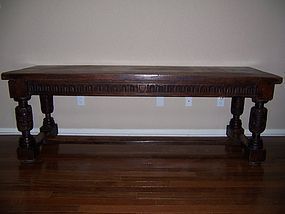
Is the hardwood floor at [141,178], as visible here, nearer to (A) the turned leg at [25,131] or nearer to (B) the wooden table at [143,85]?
(A) the turned leg at [25,131]

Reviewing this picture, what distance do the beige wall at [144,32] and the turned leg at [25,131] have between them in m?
0.51

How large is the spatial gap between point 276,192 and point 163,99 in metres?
1.02

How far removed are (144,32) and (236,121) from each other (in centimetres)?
101

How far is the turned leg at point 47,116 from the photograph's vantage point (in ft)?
6.08

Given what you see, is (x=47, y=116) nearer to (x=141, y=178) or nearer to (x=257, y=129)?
(x=141, y=178)

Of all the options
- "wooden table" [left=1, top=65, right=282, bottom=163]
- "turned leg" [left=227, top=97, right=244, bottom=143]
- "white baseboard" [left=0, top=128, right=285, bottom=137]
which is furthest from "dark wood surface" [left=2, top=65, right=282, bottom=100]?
"white baseboard" [left=0, top=128, right=285, bottom=137]

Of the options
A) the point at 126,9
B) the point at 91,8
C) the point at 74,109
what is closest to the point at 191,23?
the point at 126,9

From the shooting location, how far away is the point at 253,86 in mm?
Answer: 1437

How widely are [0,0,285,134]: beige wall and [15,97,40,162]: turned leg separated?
510mm

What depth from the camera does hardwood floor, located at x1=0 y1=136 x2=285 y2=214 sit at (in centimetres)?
117

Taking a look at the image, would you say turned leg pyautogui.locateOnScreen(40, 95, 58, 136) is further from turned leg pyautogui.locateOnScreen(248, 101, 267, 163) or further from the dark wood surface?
turned leg pyautogui.locateOnScreen(248, 101, 267, 163)

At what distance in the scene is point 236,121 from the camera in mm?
1878

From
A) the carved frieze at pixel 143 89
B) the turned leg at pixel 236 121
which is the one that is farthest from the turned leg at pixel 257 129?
the turned leg at pixel 236 121

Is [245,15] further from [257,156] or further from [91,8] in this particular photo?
[91,8]
